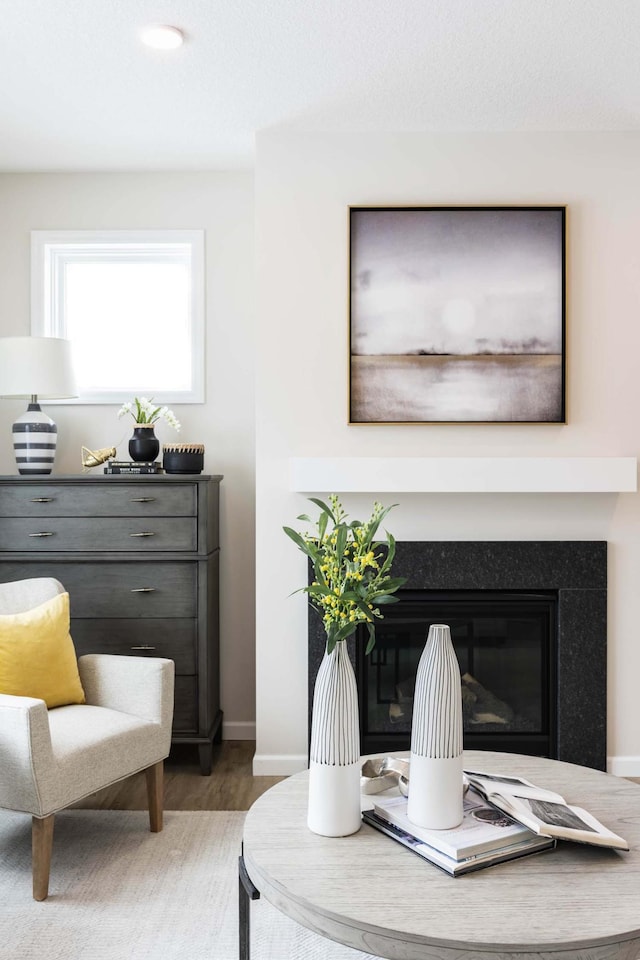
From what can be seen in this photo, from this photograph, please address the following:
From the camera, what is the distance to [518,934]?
1.30 metres

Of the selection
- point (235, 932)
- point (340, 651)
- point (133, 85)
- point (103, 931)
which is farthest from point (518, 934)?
point (133, 85)

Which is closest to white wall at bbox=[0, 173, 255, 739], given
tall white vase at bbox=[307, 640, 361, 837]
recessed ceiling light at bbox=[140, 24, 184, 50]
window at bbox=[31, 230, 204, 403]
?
window at bbox=[31, 230, 204, 403]

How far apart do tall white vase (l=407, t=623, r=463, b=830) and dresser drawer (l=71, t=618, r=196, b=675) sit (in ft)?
5.97

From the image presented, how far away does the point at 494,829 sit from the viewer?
1.61m

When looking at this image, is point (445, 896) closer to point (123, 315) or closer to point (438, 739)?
point (438, 739)

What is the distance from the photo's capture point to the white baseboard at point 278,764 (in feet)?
10.6

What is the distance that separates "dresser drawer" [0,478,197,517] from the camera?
3244 mm

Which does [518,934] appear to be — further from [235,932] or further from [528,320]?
[528,320]

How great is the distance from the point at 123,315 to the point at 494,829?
9.92 feet

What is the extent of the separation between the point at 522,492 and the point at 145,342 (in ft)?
6.40

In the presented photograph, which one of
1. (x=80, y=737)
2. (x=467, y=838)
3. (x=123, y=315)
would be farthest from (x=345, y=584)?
(x=123, y=315)

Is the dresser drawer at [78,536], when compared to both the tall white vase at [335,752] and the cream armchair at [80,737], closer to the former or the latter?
the cream armchair at [80,737]

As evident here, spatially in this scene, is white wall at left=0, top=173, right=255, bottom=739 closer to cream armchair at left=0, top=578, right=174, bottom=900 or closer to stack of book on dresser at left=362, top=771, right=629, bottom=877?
cream armchair at left=0, top=578, right=174, bottom=900

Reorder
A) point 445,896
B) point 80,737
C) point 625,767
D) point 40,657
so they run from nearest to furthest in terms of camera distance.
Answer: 1. point 445,896
2. point 80,737
3. point 40,657
4. point 625,767
